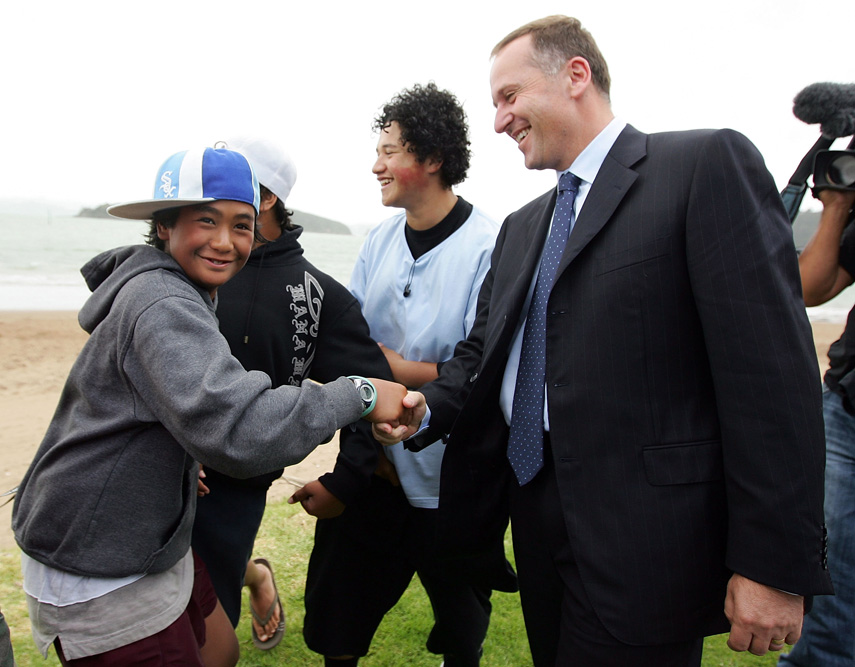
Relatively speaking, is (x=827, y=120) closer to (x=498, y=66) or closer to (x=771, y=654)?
(x=498, y=66)

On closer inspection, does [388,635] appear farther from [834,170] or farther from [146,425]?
[834,170]

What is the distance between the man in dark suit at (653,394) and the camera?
162cm

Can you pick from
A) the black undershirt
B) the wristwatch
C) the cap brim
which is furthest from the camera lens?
the cap brim

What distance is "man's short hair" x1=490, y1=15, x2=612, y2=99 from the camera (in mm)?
2197

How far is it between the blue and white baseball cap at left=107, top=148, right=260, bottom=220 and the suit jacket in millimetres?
1000

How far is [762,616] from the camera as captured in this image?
5.41 ft

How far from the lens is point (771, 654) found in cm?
346

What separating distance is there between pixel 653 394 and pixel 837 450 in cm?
155

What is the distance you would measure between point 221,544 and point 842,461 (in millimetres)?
2621

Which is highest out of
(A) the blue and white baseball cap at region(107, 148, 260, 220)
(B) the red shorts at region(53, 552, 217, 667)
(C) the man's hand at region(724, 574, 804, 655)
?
(A) the blue and white baseball cap at region(107, 148, 260, 220)

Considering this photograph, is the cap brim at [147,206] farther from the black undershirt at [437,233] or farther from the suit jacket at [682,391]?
the black undershirt at [437,233]

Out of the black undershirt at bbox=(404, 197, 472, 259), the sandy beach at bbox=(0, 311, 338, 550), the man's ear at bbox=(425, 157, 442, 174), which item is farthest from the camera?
the sandy beach at bbox=(0, 311, 338, 550)

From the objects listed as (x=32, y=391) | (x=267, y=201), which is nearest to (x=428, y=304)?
(x=267, y=201)

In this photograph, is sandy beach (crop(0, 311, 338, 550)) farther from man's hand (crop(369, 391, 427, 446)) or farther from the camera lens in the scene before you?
the camera lens
